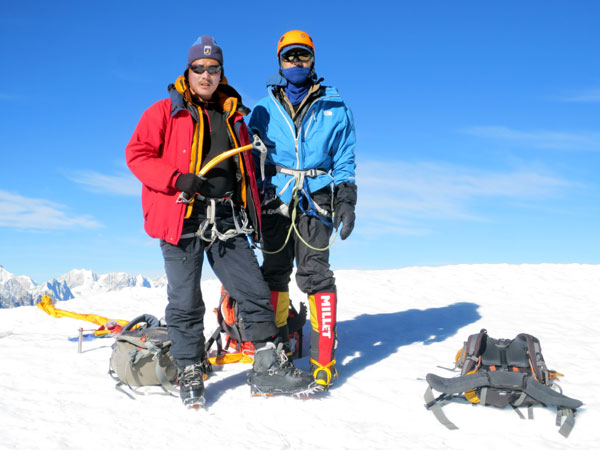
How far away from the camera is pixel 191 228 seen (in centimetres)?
416

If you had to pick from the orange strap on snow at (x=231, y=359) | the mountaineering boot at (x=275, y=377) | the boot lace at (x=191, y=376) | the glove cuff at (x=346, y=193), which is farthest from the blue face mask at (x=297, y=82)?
the orange strap on snow at (x=231, y=359)

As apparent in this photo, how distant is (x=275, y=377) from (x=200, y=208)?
1.53 meters

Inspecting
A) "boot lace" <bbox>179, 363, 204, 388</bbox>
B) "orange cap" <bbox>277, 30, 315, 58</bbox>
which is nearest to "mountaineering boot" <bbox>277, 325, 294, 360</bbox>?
"boot lace" <bbox>179, 363, 204, 388</bbox>

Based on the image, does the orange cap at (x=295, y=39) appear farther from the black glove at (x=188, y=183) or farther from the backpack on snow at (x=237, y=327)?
the backpack on snow at (x=237, y=327)

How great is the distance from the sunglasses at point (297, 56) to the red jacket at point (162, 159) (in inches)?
50.8

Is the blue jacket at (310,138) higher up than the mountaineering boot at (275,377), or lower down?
higher up

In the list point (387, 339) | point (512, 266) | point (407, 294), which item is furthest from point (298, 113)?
point (512, 266)

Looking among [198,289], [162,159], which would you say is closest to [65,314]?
[198,289]

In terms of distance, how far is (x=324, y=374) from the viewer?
4.52 metres

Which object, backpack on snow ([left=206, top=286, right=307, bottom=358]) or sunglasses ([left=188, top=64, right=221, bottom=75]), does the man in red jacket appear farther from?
backpack on snow ([left=206, top=286, right=307, bottom=358])

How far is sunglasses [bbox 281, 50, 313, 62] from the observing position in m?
4.83

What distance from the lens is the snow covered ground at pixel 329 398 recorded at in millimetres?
3424

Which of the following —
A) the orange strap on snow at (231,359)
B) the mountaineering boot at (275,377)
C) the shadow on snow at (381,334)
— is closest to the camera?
the mountaineering boot at (275,377)

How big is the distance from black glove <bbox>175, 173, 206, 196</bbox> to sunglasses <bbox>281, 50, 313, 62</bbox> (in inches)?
67.7
